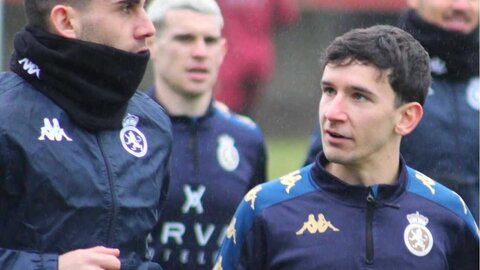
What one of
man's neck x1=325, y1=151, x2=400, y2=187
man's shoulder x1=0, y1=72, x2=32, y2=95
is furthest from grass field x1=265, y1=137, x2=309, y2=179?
man's shoulder x1=0, y1=72, x2=32, y2=95

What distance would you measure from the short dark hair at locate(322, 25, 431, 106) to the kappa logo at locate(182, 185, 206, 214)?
1.68 meters

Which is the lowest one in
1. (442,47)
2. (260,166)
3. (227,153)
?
(260,166)

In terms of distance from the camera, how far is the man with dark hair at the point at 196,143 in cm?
707

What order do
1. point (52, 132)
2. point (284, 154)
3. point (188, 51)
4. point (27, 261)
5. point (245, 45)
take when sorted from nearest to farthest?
1. point (27, 261)
2. point (52, 132)
3. point (188, 51)
4. point (245, 45)
5. point (284, 154)

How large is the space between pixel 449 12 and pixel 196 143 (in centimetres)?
146

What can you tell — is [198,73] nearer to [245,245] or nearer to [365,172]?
[365,172]

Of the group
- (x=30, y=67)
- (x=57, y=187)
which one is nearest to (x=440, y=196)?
(x=57, y=187)

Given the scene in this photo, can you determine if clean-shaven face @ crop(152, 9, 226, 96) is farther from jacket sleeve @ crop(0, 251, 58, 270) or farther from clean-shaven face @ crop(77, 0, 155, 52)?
jacket sleeve @ crop(0, 251, 58, 270)

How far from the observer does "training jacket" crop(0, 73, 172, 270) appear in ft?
16.2

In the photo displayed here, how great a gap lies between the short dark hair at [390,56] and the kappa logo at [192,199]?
1.68 meters

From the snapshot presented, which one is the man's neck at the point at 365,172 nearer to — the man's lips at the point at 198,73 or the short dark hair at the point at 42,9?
the short dark hair at the point at 42,9

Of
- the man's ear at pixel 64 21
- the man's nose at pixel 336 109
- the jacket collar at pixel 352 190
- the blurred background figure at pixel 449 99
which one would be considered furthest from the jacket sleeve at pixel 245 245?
the blurred background figure at pixel 449 99

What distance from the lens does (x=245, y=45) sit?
1330cm

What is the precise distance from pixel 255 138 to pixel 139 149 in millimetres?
2404
